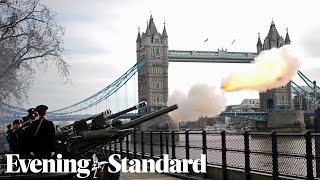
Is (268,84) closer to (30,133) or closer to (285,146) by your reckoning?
(285,146)

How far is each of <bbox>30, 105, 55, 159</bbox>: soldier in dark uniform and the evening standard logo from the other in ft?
0.43

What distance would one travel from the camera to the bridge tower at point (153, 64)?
317ft

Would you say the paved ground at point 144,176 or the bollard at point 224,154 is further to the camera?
the paved ground at point 144,176

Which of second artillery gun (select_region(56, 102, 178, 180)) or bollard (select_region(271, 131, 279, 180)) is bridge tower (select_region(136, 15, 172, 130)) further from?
bollard (select_region(271, 131, 279, 180))

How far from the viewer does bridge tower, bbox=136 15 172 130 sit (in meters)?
96.7

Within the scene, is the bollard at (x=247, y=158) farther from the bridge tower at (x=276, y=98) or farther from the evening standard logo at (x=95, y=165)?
the bridge tower at (x=276, y=98)

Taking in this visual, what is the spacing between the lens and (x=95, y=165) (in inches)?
413

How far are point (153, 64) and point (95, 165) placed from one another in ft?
345

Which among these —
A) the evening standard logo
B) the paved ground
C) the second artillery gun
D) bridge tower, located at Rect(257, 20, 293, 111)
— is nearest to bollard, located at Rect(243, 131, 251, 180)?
the evening standard logo

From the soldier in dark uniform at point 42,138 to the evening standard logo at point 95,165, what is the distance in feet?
0.43

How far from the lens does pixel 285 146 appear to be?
42.3 ft

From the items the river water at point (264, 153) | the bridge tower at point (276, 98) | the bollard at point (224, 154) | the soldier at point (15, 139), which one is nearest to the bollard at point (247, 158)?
the river water at point (264, 153)

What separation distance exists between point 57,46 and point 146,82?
222ft

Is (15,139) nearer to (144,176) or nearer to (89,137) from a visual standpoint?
(89,137)
